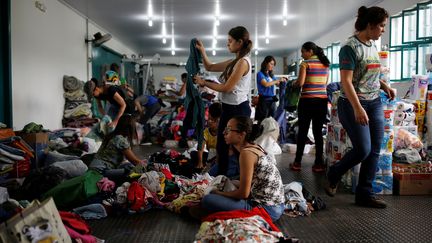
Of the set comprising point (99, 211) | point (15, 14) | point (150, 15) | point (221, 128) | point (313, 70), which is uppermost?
point (150, 15)

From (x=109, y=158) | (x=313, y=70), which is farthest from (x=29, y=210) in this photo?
(x=313, y=70)

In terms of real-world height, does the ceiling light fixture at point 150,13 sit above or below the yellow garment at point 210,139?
above

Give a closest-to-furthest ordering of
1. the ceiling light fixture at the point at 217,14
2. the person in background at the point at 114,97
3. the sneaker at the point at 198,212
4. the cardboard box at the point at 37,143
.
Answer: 1. the sneaker at the point at 198,212
2. the cardboard box at the point at 37,143
3. the person in background at the point at 114,97
4. the ceiling light fixture at the point at 217,14

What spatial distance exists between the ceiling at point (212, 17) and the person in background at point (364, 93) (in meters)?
5.46

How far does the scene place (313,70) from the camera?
4.75 metres

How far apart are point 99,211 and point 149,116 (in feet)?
15.5

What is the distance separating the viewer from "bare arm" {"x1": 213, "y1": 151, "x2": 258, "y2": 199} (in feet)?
8.46

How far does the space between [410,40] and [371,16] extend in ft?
16.3

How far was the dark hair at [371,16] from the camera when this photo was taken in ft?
10.0

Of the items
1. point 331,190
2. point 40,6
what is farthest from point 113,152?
point 40,6

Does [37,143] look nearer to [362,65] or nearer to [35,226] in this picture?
[35,226]

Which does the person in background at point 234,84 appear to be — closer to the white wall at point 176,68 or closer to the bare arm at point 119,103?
the bare arm at point 119,103

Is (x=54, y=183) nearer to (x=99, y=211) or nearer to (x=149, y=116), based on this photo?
(x=99, y=211)

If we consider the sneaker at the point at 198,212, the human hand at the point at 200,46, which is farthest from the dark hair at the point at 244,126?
the human hand at the point at 200,46
